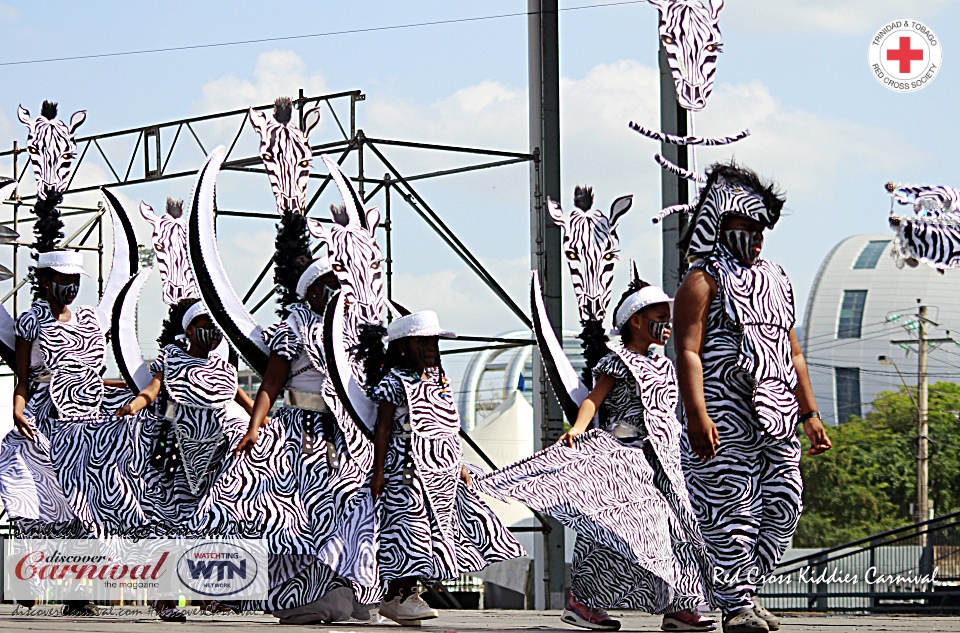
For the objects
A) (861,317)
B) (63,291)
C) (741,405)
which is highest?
(861,317)

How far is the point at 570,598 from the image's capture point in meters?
8.14

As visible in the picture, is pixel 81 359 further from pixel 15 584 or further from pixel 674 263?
pixel 674 263

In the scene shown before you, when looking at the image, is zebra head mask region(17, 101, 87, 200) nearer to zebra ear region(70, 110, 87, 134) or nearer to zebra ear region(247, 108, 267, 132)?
zebra ear region(70, 110, 87, 134)

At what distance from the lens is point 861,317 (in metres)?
94.5

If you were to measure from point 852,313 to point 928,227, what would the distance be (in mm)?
90494

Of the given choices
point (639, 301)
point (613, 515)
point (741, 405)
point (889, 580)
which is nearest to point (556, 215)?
point (639, 301)

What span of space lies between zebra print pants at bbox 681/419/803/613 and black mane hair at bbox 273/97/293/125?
431cm

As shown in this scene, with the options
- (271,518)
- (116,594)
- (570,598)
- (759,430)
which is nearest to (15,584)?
(116,594)

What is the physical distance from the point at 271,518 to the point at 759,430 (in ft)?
9.11

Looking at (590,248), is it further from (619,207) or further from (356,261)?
(356,261)

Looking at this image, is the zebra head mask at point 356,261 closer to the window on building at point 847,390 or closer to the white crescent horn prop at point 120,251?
the white crescent horn prop at point 120,251

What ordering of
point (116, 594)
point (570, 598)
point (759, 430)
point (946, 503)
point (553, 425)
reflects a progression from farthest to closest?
point (946, 503) < point (553, 425) < point (116, 594) < point (570, 598) < point (759, 430)

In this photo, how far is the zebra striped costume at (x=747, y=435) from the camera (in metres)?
6.60

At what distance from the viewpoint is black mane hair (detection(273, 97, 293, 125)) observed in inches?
398
